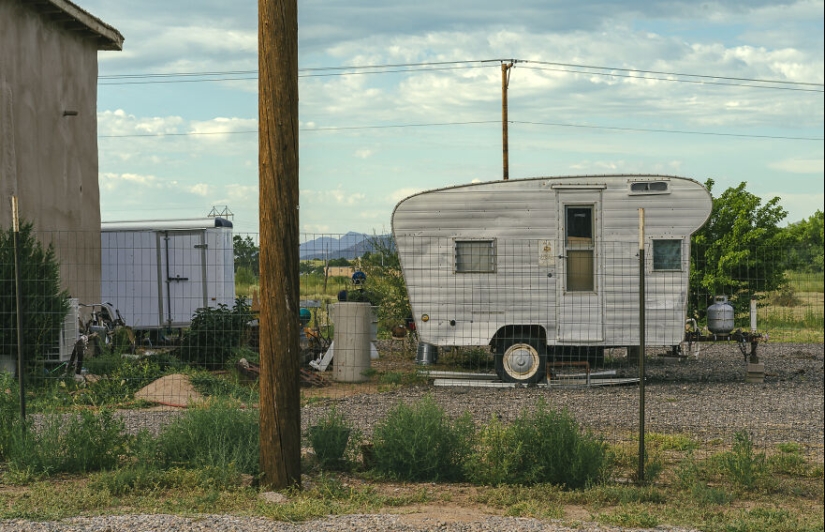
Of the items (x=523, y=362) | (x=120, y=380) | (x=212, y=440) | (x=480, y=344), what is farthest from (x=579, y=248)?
(x=212, y=440)

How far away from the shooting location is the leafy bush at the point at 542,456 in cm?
771

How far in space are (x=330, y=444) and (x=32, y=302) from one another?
7115 mm

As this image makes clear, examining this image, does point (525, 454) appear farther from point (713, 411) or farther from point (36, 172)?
point (36, 172)

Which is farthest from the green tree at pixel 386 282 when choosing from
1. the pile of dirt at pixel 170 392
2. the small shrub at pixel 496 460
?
the small shrub at pixel 496 460

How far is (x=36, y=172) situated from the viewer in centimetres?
1720

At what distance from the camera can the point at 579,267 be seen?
14.4 metres

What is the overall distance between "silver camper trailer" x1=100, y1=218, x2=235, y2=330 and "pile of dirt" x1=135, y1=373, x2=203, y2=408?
6.05 metres

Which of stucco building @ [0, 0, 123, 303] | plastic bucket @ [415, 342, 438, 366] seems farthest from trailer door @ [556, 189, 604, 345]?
stucco building @ [0, 0, 123, 303]

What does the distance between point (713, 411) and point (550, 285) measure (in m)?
3.13

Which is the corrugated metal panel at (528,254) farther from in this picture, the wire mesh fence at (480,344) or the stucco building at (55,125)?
the stucco building at (55,125)

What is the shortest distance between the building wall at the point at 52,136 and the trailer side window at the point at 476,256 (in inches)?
Result: 251

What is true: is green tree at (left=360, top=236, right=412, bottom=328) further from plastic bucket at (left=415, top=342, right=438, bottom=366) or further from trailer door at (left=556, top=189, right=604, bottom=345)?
trailer door at (left=556, top=189, right=604, bottom=345)

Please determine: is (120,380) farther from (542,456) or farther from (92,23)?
(92,23)

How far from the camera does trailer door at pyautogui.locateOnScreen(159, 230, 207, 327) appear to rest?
64.5ft
